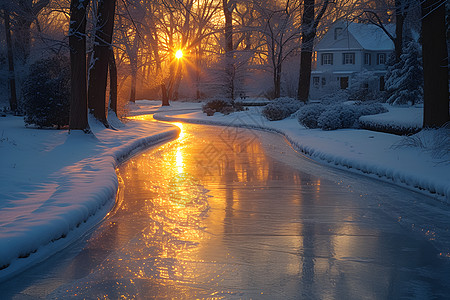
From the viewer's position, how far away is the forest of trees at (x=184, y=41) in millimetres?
14922

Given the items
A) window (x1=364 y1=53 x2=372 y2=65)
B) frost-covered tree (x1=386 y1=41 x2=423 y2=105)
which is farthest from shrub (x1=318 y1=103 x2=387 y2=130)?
window (x1=364 y1=53 x2=372 y2=65)

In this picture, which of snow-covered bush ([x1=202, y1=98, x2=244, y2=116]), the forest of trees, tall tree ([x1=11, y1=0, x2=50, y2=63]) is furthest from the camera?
snow-covered bush ([x1=202, y1=98, x2=244, y2=116])

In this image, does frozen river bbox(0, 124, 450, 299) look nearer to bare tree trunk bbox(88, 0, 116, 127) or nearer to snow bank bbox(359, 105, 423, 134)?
snow bank bbox(359, 105, 423, 134)

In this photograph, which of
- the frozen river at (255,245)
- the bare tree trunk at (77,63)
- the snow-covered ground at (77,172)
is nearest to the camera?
the frozen river at (255,245)

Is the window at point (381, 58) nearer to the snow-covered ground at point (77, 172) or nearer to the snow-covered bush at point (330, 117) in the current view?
the snow-covered bush at point (330, 117)

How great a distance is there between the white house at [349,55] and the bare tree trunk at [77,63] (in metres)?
40.8

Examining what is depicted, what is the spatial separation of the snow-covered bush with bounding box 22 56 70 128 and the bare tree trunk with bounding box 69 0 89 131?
143 inches

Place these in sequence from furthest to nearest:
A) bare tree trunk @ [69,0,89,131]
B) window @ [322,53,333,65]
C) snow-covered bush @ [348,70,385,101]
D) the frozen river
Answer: window @ [322,53,333,65] < snow-covered bush @ [348,70,385,101] < bare tree trunk @ [69,0,89,131] < the frozen river

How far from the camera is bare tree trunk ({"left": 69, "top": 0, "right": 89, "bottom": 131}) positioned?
1669cm

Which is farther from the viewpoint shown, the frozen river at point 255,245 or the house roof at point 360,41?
the house roof at point 360,41

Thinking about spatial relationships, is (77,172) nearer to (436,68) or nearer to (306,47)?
(436,68)

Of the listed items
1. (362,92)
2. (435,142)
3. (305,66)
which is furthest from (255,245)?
(362,92)

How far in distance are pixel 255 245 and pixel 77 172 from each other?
5616 mm

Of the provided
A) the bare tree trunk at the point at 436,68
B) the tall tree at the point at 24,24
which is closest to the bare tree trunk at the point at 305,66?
the bare tree trunk at the point at 436,68
